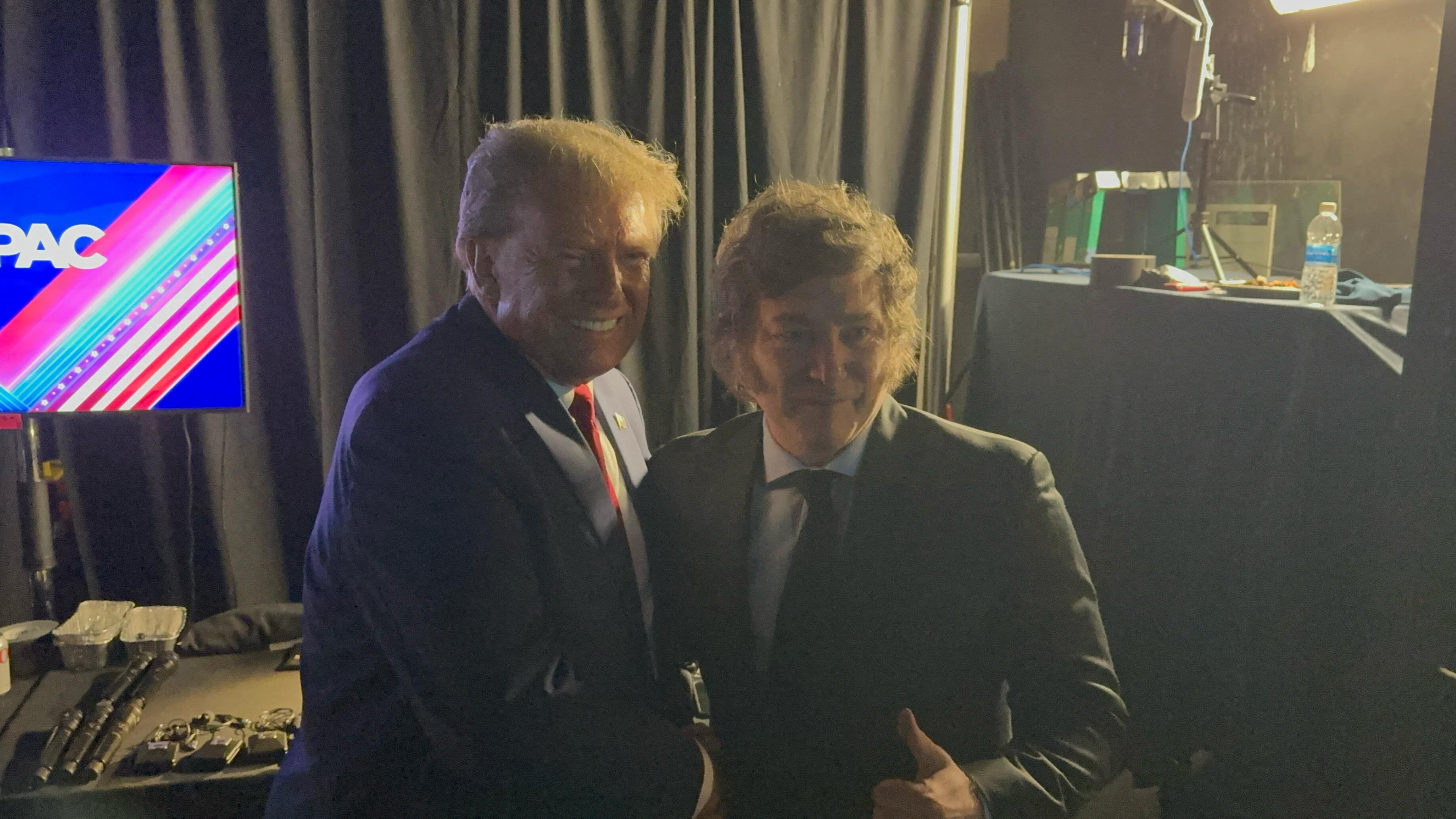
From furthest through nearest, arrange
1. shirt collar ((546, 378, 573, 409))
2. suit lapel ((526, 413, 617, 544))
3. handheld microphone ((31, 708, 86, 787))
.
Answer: handheld microphone ((31, 708, 86, 787)) < shirt collar ((546, 378, 573, 409)) < suit lapel ((526, 413, 617, 544))

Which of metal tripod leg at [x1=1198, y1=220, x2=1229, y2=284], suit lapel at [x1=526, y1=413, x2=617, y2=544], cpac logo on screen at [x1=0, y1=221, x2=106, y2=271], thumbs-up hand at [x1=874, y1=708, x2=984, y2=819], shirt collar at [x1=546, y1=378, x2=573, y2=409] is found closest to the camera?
thumbs-up hand at [x1=874, y1=708, x2=984, y2=819]

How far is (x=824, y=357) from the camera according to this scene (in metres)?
1.17

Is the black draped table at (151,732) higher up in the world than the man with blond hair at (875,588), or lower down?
lower down

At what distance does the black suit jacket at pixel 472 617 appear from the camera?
1.09m

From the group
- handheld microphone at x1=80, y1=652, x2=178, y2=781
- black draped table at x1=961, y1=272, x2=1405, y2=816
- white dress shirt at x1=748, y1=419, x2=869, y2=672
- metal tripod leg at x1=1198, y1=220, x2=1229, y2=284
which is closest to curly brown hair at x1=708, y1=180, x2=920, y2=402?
white dress shirt at x1=748, y1=419, x2=869, y2=672

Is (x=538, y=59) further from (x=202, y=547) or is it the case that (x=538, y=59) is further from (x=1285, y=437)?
(x=1285, y=437)

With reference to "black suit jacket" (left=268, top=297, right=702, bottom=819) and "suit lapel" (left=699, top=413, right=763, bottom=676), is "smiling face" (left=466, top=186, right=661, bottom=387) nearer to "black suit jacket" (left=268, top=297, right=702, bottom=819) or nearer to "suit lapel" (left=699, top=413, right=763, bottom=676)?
"black suit jacket" (left=268, top=297, right=702, bottom=819)

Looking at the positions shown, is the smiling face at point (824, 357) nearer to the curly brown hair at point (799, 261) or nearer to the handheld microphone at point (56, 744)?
the curly brown hair at point (799, 261)

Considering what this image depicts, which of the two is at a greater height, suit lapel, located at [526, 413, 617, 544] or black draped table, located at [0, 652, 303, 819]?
suit lapel, located at [526, 413, 617, 544]

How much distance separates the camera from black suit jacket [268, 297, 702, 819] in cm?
109

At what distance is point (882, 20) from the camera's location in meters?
2.48

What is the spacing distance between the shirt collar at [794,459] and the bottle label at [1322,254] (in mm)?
893

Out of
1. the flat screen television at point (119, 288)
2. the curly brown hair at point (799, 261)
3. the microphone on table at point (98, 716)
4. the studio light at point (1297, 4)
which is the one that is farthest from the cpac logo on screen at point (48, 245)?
the studio light at point (1297, 4)

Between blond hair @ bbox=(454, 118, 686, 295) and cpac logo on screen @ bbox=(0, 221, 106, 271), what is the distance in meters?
1.04
